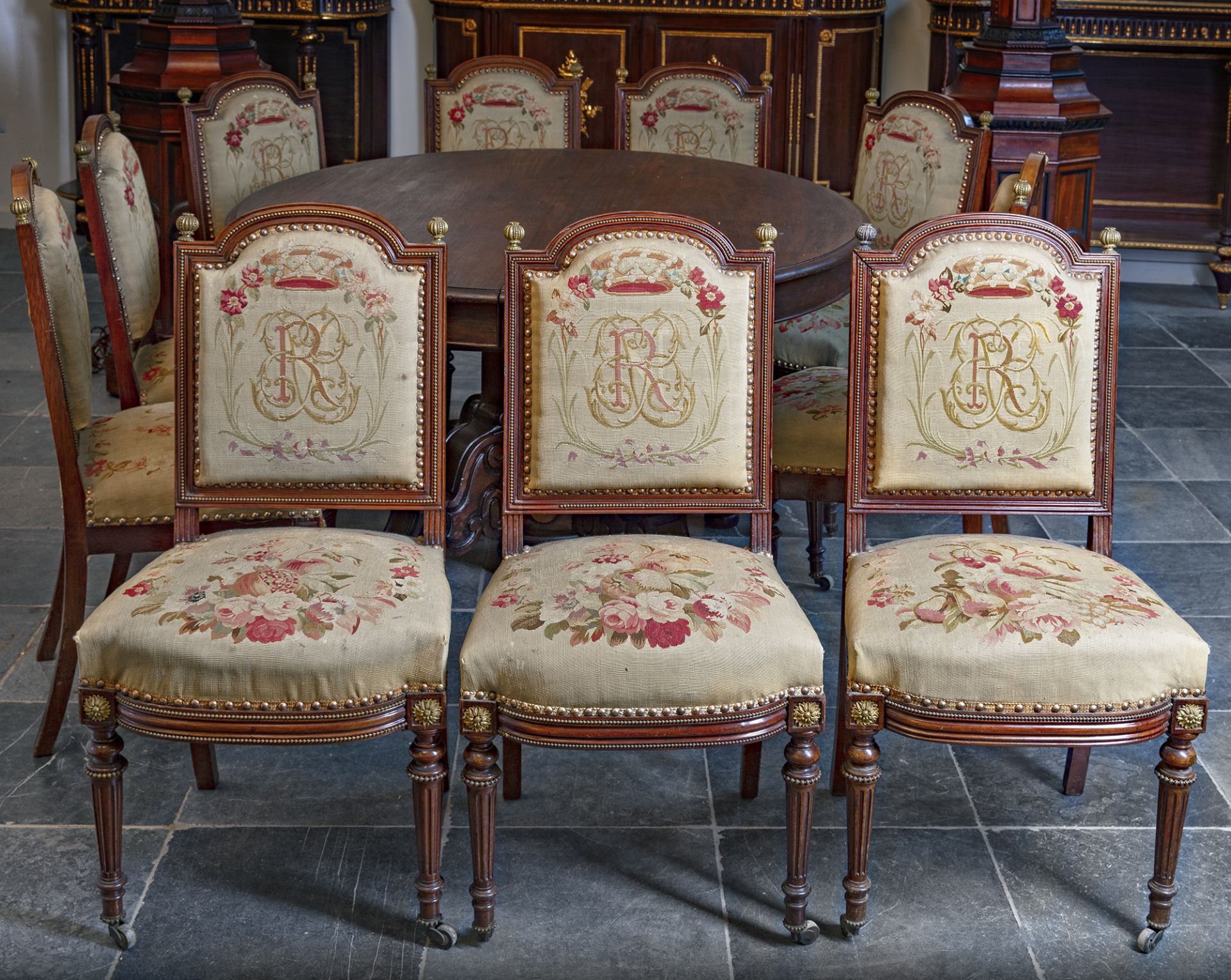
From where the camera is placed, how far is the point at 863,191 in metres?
3.89

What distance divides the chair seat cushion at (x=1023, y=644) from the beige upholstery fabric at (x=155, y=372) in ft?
5.19

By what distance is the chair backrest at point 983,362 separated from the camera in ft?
7.70

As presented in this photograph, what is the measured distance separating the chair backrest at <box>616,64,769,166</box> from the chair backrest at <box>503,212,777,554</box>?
1936mm

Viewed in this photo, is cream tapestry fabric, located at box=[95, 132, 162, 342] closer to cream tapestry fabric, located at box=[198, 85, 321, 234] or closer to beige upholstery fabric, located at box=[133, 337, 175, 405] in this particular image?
beige upholstery fabric, located at box=[133, 337, 175, 405]

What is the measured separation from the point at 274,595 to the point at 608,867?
26.4 inches

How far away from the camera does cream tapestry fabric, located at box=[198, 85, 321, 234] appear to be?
3746mm

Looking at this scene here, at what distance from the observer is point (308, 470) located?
7.85ft

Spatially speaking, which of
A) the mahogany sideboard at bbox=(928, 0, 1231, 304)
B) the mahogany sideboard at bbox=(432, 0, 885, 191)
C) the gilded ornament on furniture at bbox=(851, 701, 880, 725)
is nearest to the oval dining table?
the gilded ornament on furniture at bbox=(851, 701, 880, 725)

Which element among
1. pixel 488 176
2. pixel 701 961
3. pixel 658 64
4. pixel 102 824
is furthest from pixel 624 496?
pixel 658 64

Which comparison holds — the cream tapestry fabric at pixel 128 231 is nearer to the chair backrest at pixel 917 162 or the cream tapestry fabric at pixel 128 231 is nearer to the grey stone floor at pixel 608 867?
the grey stone floor at pixel 608 867

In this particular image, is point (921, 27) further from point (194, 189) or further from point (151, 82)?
point (194, 189)

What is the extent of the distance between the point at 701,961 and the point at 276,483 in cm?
98

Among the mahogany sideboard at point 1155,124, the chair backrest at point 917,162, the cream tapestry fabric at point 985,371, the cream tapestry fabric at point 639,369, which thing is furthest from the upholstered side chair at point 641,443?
the mahogany sideboard at point 1155,124

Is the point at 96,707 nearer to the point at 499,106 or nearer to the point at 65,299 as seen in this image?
the point at 65,299
